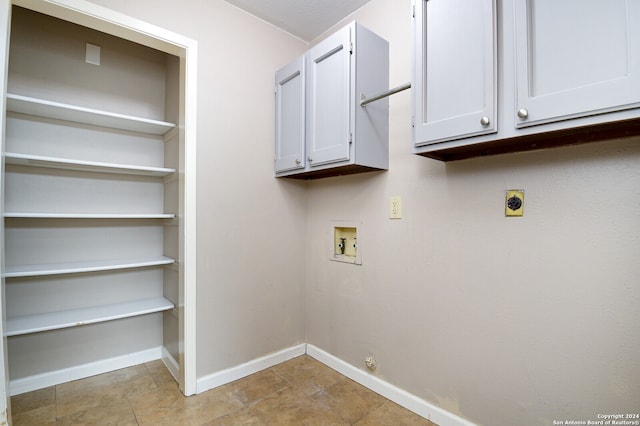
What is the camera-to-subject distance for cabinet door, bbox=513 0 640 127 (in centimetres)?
99

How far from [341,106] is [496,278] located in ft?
4.22

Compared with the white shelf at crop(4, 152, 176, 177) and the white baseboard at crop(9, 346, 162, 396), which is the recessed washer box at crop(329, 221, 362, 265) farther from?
the white baseboard at crop(9, 346, 162, 396)

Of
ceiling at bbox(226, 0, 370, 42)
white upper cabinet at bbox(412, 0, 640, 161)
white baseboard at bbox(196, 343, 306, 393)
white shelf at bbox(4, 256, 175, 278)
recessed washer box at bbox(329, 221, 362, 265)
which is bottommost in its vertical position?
white baseboard at bbox(196, 343, 306, 393)

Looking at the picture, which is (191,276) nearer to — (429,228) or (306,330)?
(306,330)

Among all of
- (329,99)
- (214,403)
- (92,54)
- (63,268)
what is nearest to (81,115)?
(92,54)

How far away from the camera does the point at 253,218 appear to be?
2357 millimetres

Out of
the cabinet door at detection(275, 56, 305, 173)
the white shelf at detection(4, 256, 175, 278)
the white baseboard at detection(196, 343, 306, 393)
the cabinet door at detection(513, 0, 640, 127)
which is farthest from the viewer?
the cabinet door at detection(275, 56, 305, 173)

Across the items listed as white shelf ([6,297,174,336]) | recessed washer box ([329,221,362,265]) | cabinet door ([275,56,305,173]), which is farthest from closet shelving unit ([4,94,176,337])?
recessed washer box ([329,221,362,265])

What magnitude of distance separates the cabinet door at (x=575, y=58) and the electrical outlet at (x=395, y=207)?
86cm

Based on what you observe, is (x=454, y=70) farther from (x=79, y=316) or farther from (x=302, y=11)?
(x=79, y=316)

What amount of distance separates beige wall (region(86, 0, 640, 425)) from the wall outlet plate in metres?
0.03

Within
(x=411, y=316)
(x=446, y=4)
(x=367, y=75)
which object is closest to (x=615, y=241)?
(x=411, y=316)

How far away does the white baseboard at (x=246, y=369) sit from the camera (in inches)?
82.3

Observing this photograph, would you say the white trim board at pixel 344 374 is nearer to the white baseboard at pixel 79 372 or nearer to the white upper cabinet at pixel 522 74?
the white baseboard at pixel 79 372
